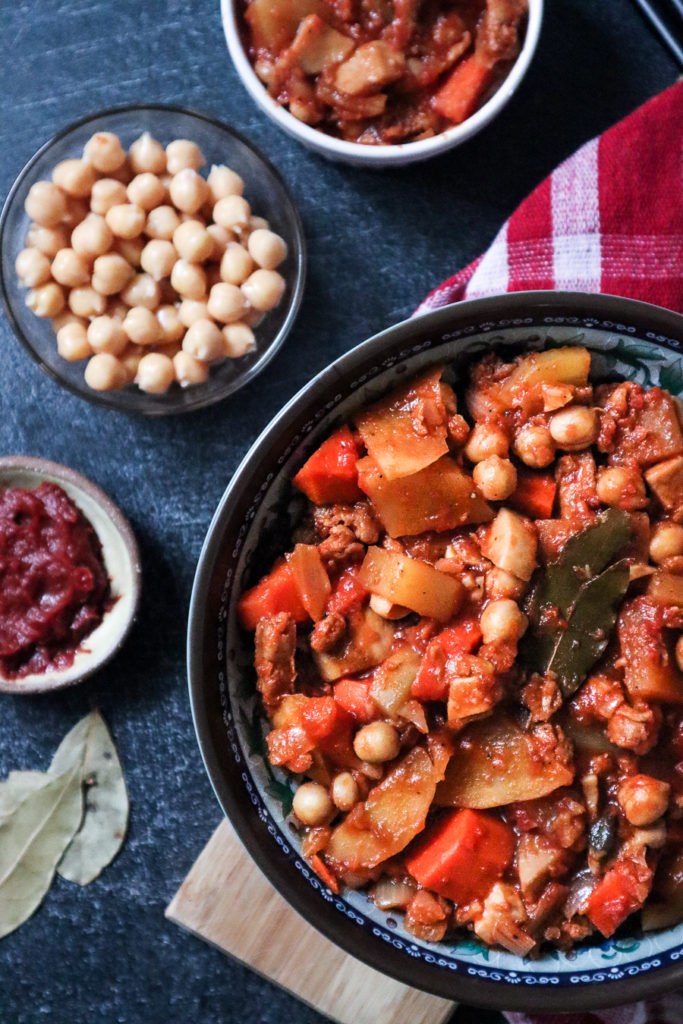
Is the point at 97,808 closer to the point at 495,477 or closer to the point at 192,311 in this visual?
the point at 192,311

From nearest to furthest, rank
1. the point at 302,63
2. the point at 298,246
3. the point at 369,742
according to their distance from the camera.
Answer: the point at 369,742
the point at 302,63
the point at 298,246

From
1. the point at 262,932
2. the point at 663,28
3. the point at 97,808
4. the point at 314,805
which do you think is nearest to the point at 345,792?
the point at 314,805

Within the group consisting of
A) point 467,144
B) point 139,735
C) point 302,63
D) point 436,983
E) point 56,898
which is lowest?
point 56,898

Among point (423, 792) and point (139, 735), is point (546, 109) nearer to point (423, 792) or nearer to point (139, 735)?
point (423, 792)

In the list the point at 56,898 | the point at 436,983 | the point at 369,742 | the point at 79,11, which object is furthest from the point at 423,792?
the point at 79,11

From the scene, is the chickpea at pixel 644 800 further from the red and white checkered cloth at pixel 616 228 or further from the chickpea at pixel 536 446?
the red and white checkered cloth at pixel 616 228

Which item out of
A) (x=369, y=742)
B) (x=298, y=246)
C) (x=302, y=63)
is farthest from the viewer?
(x=298, y=246)

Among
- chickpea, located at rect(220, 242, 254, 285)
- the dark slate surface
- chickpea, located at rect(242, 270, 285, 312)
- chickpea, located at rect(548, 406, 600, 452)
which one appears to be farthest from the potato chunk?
chickpea, located at rect(220, 242, 254, 285)
